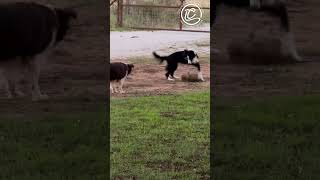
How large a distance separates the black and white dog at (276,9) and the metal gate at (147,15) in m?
5.40

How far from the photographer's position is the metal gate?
15.7 m

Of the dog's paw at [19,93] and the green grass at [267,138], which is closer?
the green grass at [267,138]

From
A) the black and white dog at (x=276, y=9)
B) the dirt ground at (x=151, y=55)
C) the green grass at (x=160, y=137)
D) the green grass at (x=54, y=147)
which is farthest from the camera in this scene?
the black and white dog at (x=276, y=9)

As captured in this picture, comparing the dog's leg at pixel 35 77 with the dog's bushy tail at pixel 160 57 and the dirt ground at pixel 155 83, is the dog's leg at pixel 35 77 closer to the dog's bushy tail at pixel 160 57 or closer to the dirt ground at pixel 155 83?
the dirt ground at pixel 155 83

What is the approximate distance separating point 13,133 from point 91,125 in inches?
31.4

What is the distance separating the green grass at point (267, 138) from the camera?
4.68 meters

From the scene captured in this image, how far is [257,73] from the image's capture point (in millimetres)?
8852

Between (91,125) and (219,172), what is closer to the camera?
(219,172)

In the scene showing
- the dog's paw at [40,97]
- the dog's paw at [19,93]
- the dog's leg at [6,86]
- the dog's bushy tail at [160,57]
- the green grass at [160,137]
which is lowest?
the green grass at [160,137]

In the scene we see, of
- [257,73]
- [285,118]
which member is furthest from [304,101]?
[257,73]

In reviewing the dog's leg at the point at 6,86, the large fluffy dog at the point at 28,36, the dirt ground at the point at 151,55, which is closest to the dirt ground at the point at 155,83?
the dirt ground at the point at 151,55

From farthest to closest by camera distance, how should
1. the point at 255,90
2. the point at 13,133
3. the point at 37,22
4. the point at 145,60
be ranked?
the point at 145,60, the point at 255,90, the point at 37,22, the point at 13,133

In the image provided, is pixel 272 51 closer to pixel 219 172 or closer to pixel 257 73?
pixel 257 73

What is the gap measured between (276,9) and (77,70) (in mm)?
3634
